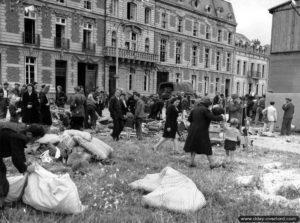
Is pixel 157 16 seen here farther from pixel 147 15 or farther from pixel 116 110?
pixel 116 110

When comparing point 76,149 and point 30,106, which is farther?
point 30,106

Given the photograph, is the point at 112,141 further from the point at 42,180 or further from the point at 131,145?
the point at 42,180

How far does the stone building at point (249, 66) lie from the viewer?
2010 inches

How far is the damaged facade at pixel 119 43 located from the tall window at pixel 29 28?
38 mm

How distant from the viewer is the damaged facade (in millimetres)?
26297

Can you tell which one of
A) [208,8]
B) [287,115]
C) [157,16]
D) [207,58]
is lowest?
[287,115]

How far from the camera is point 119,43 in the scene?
32781 mm

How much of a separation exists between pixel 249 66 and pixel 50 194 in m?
53.0

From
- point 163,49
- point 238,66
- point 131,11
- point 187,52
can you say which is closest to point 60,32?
point 131,11

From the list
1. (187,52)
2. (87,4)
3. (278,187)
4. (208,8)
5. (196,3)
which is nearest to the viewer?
(278,187)

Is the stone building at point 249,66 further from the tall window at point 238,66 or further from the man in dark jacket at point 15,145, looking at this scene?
the man in dark jacket at point 15,145

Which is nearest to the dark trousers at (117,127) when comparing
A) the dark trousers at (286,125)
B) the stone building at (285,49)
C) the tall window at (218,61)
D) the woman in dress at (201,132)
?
the woman in dress at (201,132)

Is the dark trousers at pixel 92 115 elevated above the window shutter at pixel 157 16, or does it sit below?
below

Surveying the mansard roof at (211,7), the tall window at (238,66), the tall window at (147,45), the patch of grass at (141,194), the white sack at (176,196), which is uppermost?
the mansard roof at (211,7)
